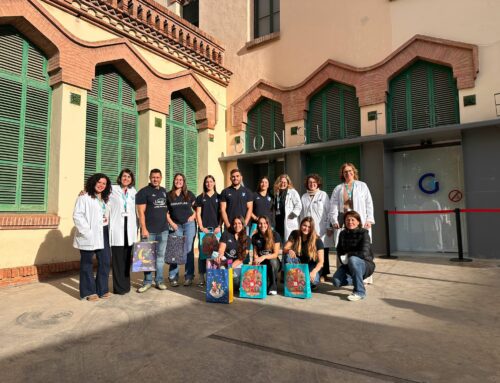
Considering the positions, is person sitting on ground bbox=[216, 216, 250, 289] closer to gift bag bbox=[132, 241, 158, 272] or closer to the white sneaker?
gift bag bbox=[132, 241, 158, 272]

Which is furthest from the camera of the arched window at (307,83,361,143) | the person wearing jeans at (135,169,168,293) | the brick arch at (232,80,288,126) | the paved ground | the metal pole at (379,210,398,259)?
the brick arch at (232,80,288,126)

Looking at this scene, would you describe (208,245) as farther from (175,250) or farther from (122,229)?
(122,229)

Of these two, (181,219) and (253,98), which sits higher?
(253,98)

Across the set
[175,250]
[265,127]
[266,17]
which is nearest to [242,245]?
[175,250]

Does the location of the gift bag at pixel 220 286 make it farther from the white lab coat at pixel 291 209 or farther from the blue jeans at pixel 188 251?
the white lab coat at pixel 291 209

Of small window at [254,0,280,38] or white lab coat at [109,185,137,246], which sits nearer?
white lab coat at [109,185,137,246]

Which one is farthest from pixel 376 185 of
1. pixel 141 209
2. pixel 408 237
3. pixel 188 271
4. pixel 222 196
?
pixel 141 209

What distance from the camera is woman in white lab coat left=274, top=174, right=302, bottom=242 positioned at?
606 cm

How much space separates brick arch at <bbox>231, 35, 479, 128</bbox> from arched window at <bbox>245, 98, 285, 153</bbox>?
31 cm

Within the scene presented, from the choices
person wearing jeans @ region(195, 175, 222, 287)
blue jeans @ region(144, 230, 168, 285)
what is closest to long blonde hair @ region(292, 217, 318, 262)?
person wearing jeans @ region(195, 175, 222, 287)

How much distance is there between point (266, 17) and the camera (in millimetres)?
11359

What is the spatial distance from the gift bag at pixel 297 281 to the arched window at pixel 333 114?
220 inches

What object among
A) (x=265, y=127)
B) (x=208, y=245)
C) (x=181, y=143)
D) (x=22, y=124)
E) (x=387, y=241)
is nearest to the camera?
(x=208, y=245)

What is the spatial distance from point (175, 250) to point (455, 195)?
692cm
